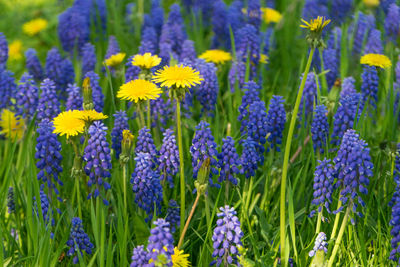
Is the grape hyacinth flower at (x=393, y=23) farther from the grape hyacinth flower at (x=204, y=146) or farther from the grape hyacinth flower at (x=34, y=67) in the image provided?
the grape hyacinth flower at (x=34, y=67)

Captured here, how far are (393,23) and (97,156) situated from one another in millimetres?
4434

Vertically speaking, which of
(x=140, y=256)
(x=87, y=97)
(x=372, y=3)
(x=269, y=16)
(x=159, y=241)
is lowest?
(x=140, y=256)

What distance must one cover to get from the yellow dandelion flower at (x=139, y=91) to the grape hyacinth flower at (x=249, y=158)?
0.72 metres

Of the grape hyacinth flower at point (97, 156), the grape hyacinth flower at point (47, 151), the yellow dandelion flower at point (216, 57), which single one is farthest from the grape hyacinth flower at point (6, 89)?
the yellow dandelion flower at point (216, 57)

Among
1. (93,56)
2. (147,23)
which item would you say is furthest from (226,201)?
(147,23)

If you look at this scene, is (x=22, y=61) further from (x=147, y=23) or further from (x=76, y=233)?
(x=76, y=233)

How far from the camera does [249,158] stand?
380 cm

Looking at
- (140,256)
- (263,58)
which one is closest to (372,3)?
(263,58)

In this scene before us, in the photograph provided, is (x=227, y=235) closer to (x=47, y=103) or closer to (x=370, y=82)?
(x=47, y=103)

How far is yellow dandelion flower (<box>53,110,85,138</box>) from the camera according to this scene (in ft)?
11.6

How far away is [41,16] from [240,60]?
5197 millimetres

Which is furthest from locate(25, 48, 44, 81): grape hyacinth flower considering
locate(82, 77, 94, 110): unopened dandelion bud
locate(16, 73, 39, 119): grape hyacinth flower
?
locate(82, 77, 94, 110): unopened dandelion bud

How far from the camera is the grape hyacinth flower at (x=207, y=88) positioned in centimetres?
482

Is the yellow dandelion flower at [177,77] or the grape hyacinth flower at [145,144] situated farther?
the grape hyacinth flower at [145,144]
